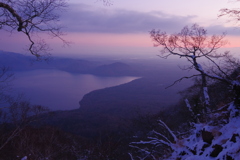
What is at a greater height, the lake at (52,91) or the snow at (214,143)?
the snow at (214,143)

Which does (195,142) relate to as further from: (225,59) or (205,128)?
(225,59)

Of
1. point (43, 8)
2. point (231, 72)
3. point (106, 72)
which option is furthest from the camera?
point (106, 72)

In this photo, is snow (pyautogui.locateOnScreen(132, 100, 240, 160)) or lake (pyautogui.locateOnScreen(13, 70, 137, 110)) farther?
lake (pyautogui.locateOnScreen(13, 70, 137, 110))

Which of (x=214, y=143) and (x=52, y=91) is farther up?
(x=214, y=143)

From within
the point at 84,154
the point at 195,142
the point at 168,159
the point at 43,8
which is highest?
the point at 43,8

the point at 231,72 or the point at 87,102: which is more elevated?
the point at 231,72

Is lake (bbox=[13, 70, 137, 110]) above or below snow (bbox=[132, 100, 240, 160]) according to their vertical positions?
below

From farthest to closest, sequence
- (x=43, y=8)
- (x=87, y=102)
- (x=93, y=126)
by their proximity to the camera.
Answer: (x=87, y=102), (x=93, y=126), (x=43, y=8)

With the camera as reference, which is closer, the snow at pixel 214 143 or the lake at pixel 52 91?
the snow at pixel 214 143

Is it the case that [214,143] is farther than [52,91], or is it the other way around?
[52,91]

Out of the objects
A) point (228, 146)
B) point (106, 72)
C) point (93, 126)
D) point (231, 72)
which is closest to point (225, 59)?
point (231, 72)

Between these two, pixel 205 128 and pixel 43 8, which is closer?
pixel 205 128
